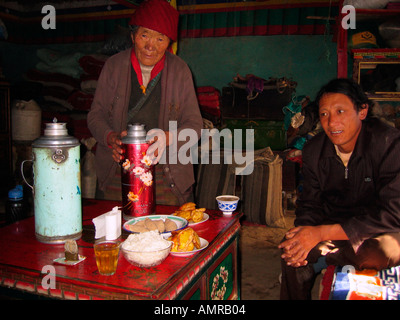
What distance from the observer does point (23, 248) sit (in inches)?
54.2

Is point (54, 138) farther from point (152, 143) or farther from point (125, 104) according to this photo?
point (125, 104)

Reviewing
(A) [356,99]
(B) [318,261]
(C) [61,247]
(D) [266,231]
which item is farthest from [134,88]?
(D) [266,231]

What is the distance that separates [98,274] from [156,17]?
56.5 inches

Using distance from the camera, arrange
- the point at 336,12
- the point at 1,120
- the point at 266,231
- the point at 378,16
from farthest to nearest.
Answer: the point at 1,120 < the point at 336,12 < the point at 266,231 < the point at 378,16

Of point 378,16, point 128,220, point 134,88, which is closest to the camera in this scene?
point 128,220

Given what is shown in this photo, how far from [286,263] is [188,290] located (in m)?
0.85

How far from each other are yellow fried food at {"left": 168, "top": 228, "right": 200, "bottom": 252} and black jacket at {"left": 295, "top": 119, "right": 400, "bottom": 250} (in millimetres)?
885

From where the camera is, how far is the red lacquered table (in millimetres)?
1079

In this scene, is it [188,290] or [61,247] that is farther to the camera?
[61,247]

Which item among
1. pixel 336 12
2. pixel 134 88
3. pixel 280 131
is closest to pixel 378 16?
pixel 336 12

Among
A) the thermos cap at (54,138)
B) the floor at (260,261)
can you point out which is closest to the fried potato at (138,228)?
the thermos cap at (54,138)

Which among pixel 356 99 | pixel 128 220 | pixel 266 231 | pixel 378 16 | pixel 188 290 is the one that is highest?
pixel 378 16
